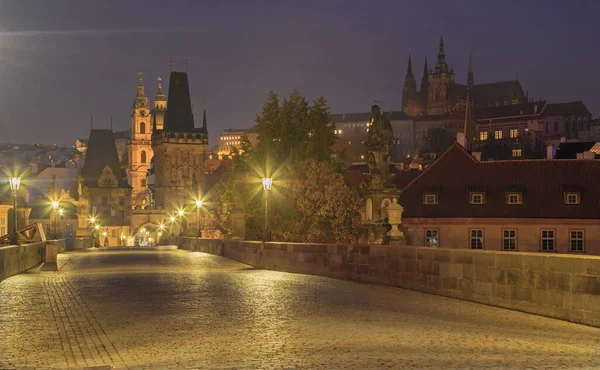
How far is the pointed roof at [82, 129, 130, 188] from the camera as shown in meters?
176

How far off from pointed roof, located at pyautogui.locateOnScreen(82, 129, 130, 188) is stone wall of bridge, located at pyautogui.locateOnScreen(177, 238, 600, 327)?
508 feet

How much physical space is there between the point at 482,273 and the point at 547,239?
4922 cm

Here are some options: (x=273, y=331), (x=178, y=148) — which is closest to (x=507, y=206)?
(x=273, y=331)

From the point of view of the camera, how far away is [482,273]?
1648 centimetres

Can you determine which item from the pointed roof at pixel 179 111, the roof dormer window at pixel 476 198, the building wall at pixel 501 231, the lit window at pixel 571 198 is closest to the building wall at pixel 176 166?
the pointed roof at pixel 179 111

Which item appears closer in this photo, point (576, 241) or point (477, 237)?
point (576, 241)

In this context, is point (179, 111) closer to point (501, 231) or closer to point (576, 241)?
point (501, 231)

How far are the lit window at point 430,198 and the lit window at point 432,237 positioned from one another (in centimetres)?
274

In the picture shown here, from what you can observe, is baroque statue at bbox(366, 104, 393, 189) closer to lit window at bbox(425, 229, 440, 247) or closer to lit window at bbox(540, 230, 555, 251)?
lit window at bbox(425, 229, 440, 247)

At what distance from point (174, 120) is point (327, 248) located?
150674 millimetres

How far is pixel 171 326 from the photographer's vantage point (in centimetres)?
1313

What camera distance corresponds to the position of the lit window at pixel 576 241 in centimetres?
6219

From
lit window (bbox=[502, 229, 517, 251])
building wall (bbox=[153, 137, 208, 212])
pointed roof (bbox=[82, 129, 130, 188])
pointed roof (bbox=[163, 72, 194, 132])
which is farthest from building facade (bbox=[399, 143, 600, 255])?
pointed roof (bbox=[82, 129, 130, 188])

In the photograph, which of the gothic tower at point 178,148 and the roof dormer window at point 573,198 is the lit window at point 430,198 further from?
the gothic tower at point 178,148
